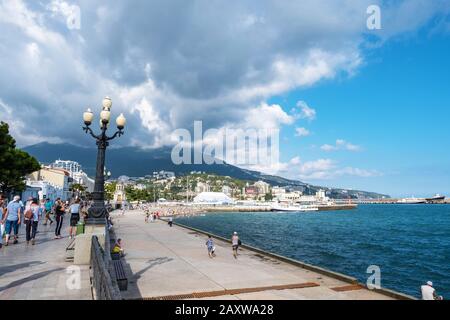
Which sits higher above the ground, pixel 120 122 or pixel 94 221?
pixel 120 122

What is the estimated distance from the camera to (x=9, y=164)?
37.9m

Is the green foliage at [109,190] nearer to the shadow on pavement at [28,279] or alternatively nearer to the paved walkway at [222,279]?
the paved walkway at [222,279]

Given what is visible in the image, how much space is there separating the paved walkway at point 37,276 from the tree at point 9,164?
1151 inches

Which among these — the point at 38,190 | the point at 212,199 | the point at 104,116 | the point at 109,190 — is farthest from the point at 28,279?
the point at 212,199

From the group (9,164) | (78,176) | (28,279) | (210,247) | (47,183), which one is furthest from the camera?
(78,176)

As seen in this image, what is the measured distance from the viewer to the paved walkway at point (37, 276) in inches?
276

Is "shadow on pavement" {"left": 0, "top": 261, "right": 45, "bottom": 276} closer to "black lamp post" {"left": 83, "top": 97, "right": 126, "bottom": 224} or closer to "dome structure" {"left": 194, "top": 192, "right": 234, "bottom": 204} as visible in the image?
"black lamp post" {"left": 83, "top": 97, "right": 126, "bottom": 224}

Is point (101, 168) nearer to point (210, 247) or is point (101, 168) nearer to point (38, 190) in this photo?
point (210, 247)

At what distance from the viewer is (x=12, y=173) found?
38.2m

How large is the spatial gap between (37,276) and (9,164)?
36.1m
